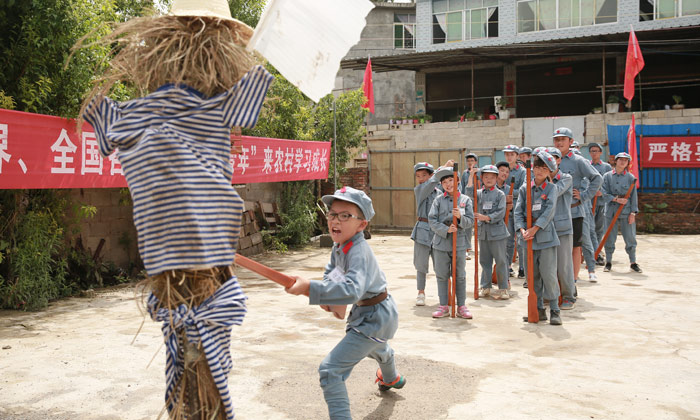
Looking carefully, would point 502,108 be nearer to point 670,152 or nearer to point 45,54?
point 670,152

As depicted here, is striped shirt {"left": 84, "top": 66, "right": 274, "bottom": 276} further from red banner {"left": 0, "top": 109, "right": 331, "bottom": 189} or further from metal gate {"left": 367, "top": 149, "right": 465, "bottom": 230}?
metal gate {"left": 367, "top": 149, "right": 465, "bottom": 230}

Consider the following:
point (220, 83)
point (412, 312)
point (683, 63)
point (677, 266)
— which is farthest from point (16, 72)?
point (683, 63)

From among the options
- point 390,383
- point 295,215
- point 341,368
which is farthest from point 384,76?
point 341,368

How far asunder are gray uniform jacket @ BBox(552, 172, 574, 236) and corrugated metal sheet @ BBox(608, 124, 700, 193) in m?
10.7

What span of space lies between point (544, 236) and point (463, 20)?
58.2 feet

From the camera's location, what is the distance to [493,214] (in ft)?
25.9

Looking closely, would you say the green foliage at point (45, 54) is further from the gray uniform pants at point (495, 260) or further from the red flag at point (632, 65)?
the red flag at point (632, 65)

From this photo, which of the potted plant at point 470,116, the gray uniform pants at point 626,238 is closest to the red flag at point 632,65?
the potted plant at point 470,116

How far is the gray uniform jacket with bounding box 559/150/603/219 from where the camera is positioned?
7.79 meters

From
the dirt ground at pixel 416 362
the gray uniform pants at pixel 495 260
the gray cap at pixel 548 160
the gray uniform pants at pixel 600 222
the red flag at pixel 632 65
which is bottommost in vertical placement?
the dirt ground at pixel 416 362

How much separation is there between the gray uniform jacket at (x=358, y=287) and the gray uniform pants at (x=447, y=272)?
3.36 m

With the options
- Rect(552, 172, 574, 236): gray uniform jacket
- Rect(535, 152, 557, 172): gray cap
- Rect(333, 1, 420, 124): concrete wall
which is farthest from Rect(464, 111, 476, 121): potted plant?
Rect(535, 152, 557, 172): gray cap

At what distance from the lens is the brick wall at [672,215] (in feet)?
51.4

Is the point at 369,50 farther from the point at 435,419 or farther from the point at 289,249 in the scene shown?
the point at 435,419
